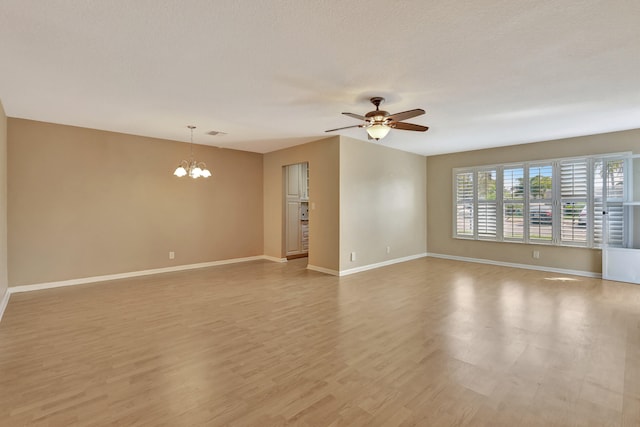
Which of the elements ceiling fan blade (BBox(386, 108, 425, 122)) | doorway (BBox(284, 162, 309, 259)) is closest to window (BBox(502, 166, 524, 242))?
ceiling fan blade (BBox(386, 108, 425, 122))

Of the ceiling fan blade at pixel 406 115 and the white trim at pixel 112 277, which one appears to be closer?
the ceiling fan blade at pixel 406 115

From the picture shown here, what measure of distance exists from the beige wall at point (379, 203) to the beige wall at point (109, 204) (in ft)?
8.60

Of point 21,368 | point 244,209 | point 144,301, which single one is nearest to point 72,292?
point 144,301

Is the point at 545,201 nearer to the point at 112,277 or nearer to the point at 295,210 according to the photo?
the point at 295,210

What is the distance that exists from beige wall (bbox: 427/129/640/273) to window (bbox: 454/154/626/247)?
150 millimetres

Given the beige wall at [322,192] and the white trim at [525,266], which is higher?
the beige wall at [322,192]

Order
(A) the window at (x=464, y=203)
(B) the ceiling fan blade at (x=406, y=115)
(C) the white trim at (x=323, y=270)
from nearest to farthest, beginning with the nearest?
(B) the ceiling fan blade at (x=406, y=115) → (C) the white trim at (x=323, y=270) → (A) the window at (x=464, y=203)

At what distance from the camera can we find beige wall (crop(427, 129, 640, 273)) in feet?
17.9

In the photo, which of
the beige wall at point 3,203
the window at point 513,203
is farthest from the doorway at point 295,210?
the beige wall at point 3,203

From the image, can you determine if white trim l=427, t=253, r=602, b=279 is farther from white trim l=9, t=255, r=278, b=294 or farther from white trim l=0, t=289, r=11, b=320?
white trim l=0, t=289, r=11, b=320

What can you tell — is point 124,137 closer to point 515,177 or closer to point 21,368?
point 21,368

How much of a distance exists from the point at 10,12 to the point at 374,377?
348 centimetres

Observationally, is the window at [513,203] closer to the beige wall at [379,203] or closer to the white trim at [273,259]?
the beige wall at [379,203]

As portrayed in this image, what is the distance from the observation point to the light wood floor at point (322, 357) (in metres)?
1.93
